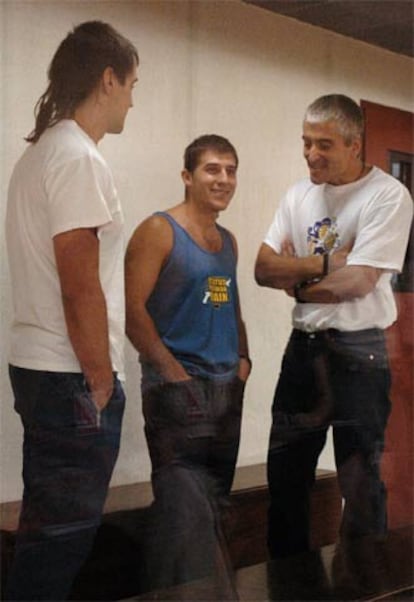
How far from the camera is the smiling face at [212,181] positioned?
2.41 m

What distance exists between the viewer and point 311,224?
2.70 meters

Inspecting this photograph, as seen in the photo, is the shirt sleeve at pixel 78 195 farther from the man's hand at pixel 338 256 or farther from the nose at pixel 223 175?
the man's hand at pixel 338 256

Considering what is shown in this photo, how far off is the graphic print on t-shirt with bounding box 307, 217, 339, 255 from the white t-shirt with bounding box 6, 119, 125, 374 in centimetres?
66

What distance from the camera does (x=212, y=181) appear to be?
2455mm

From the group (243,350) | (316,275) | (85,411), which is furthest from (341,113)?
(85,411)

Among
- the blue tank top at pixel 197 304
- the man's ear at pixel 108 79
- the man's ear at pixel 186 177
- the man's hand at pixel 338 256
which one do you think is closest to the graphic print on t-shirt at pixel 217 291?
the blue tank top at pixel 197 304

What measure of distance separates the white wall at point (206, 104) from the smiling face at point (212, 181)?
0.03 m

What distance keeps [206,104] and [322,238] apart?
47 cm

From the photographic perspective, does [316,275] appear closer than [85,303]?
No

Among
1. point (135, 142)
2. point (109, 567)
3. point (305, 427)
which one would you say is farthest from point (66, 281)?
point (305, 427)

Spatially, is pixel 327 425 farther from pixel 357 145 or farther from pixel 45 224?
pixel 45 224

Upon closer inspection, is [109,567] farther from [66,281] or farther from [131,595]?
[66,281]

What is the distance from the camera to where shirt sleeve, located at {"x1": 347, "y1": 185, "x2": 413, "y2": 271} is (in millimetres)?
2746

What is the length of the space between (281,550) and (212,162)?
952 millimetres
